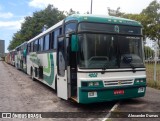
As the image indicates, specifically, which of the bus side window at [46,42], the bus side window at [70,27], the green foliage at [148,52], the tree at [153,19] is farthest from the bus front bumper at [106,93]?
the tree at [153,19]

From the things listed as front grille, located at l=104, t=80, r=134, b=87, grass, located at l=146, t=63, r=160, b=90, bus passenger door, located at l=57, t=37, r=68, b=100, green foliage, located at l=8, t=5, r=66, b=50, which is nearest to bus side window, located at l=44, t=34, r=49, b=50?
bus passenger door, located at l=57, t=37, r=68, b=100

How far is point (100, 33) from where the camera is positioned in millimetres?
9062

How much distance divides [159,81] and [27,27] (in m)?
43.0

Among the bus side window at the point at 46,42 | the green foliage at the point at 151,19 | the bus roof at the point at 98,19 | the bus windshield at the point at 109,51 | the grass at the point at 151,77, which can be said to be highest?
the green foliage at the point at 151,19

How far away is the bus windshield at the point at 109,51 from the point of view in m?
8.76

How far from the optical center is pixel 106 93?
888 centimetres

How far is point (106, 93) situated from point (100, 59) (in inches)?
43.3

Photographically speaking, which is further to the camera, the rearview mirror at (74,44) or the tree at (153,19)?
the tree at (153,19)

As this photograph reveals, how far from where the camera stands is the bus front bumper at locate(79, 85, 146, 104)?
8.62 m

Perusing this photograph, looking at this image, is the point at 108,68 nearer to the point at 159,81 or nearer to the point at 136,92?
the point at 136,92

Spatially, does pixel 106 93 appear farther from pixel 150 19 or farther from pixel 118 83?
pixel 150 19

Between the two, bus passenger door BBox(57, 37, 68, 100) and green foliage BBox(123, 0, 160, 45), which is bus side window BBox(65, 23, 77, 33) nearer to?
bus passenger door BBox(57, 37, 68, 100)

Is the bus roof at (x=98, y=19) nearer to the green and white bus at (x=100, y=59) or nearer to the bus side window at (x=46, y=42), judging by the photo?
the green and white bus at (x=100, y=59)

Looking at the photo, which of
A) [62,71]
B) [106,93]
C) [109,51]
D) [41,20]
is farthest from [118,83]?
[41,20]
